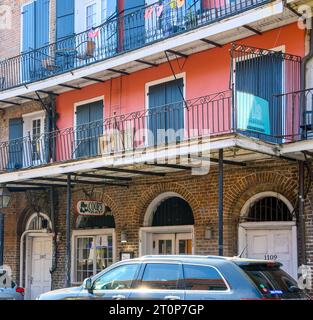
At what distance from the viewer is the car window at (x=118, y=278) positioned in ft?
28.2

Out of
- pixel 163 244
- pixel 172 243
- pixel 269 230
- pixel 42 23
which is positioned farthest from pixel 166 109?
pixel 42 23

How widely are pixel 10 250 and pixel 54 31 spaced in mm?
7174

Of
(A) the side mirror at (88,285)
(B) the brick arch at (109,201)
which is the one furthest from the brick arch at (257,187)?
(A) the side mirror at (88,285)

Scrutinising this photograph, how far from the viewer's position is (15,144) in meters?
18.8

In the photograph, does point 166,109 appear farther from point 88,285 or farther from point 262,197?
point 88,285

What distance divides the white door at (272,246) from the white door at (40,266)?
732 cm

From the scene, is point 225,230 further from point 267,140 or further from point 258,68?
point 258,68

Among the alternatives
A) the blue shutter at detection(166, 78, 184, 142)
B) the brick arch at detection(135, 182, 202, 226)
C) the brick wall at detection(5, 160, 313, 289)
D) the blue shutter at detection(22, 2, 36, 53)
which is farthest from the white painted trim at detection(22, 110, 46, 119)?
the blue shutter at detection(166, 78, 184, 142)

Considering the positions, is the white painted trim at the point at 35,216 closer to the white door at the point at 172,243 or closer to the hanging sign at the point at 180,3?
the white door at the point at 172,243

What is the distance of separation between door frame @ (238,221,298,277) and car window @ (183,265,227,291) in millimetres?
5127

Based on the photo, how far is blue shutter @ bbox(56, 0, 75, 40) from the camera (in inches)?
715

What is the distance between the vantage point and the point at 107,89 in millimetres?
16891

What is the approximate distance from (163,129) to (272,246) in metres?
3.91
